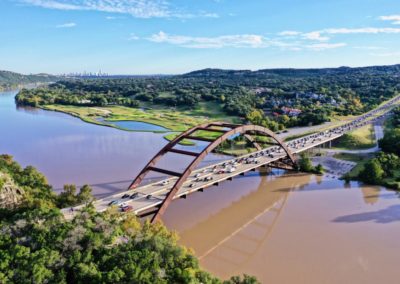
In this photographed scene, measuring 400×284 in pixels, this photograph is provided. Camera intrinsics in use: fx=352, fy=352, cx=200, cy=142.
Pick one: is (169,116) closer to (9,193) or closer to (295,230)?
(295,230)

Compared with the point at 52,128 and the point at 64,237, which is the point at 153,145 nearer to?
the point at 52,128

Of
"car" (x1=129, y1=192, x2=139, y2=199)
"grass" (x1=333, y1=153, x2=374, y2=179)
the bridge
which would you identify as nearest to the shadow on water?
the bridge

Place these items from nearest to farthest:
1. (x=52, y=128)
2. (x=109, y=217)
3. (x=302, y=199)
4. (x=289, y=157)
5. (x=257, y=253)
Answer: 1. (x=109, y=217)
2. (x=257, y=253)
3. (x=302, y=199)
4. (x=289, y=157)
5. (x=52, y=128)

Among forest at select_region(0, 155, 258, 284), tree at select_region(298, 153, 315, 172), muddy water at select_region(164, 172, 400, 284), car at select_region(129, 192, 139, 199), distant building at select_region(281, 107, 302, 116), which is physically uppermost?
distant building at select_region(281, 107, 302, 116)

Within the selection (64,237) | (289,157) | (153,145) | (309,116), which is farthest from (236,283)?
(309,116)

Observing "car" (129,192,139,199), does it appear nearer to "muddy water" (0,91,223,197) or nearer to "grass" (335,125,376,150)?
"muddy water" (0,91,223,197)

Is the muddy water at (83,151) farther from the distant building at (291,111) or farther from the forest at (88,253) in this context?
the distant building at (291,111)
